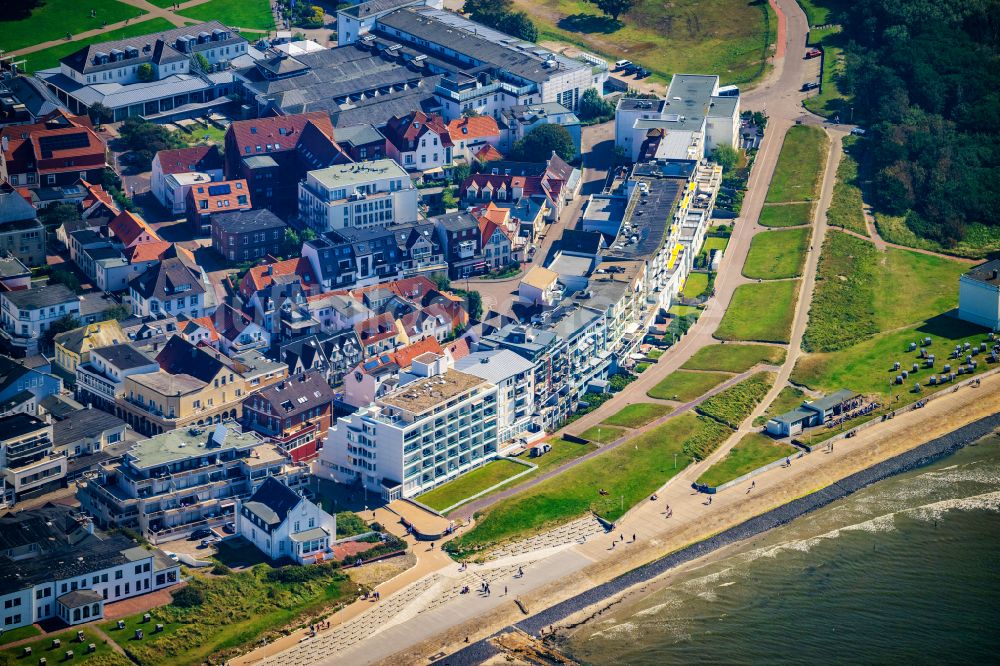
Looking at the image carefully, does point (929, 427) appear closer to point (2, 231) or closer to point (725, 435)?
point (725, 435)

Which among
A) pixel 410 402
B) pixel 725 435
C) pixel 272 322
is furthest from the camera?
pixel 272 322

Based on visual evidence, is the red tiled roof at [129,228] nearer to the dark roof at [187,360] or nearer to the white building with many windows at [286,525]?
the dark roof at [187,360]

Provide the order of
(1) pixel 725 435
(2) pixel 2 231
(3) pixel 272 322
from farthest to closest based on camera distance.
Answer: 1. (2) pixel 2 231
2. (3) pixel 272 322
3. (1) pixel 725 435

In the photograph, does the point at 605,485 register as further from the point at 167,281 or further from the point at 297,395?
the point at 167,281

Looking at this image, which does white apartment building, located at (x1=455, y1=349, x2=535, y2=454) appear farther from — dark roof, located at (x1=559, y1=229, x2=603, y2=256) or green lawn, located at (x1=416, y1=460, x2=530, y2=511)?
dark roof, located at (x1=559, y1=229, x2=603, y2=256)

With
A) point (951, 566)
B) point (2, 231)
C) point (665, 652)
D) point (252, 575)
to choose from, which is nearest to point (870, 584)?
point (951, 566)

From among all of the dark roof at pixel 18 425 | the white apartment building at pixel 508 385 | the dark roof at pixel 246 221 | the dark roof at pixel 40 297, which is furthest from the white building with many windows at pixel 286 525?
the dark roof at pixel 246 221

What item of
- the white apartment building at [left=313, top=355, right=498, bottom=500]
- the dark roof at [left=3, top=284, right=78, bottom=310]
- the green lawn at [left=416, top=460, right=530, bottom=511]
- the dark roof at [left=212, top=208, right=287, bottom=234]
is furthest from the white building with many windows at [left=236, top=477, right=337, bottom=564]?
the dark roof at [left=212, top=208, right=287, bottom=234]
